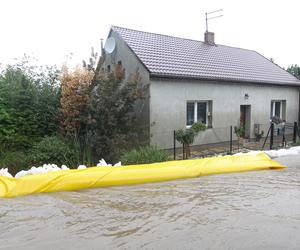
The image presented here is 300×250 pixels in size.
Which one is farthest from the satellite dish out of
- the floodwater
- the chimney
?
the floodwater

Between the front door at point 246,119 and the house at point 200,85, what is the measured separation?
0.01 m

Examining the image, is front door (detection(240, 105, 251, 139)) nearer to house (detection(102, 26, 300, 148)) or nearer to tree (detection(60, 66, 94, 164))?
house (detection(102, 26, 300, 148))

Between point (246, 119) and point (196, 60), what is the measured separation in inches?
147

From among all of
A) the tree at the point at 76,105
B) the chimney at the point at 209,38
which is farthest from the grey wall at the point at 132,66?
the chimney at the point at 209,38

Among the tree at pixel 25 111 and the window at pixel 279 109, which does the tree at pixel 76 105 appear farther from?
the window at pixel 279 109

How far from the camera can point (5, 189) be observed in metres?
5.52

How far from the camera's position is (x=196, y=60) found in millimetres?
13953

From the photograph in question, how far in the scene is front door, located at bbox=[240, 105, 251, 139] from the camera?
48.9ft

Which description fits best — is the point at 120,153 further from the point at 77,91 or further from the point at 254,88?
the point at 254,88

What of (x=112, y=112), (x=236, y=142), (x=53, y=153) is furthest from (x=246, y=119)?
(x=53, y=153)

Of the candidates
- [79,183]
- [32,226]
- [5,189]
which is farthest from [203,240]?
[5,189]

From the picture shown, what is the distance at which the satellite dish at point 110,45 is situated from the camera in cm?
1307

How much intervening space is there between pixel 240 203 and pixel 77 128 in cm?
605

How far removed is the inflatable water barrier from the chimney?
1069 centimetres
